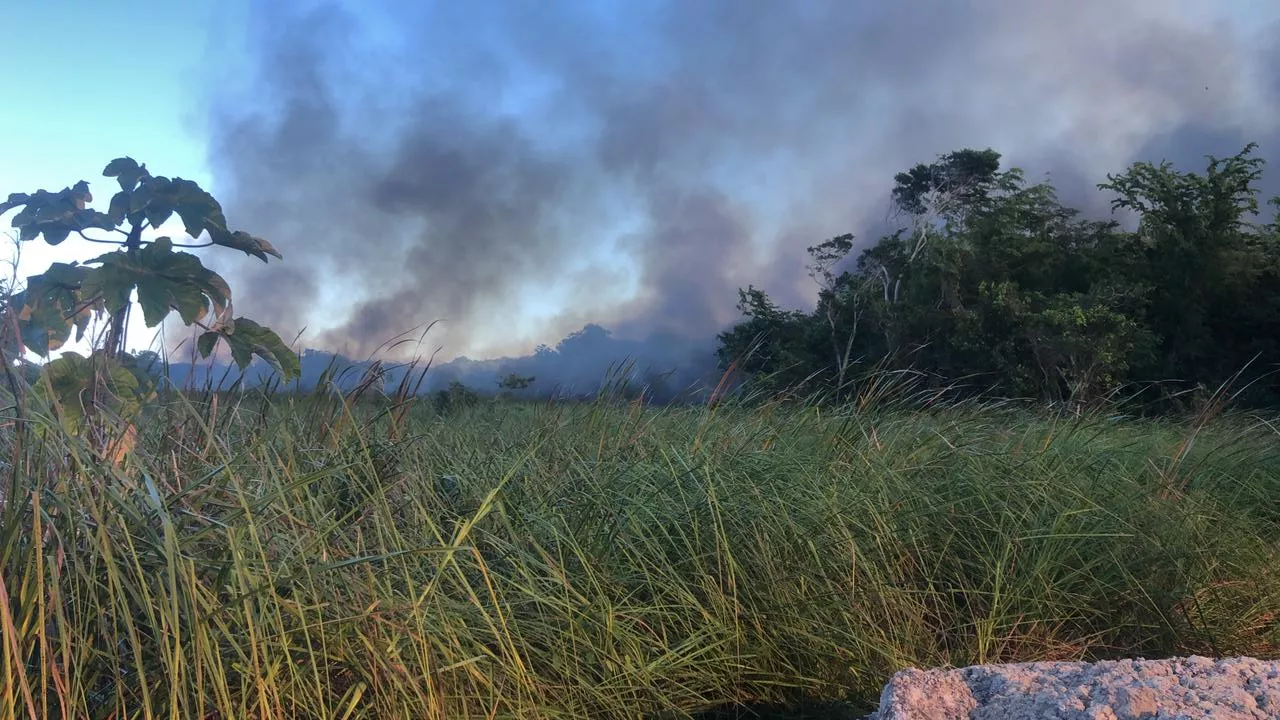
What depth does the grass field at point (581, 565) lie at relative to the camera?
1939 millimetres

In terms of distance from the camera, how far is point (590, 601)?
2.83 m

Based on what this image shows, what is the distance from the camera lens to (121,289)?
2.38 metres

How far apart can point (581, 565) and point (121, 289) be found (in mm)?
1527

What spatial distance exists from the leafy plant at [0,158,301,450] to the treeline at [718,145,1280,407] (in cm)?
1304

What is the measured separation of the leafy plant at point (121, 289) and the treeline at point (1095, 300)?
13.0 meters

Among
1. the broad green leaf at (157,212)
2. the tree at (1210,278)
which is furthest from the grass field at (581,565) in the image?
the tree at (1210,278)

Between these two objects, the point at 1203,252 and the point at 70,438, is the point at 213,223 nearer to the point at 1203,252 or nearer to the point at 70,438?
the point at 70,438

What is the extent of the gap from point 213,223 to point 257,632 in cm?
121

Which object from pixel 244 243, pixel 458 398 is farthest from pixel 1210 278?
pixel 244 243

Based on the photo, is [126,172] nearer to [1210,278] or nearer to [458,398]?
[458,398]

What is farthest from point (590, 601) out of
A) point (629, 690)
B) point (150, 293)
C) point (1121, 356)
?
point (1121, 356)

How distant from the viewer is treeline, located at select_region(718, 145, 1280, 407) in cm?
1706

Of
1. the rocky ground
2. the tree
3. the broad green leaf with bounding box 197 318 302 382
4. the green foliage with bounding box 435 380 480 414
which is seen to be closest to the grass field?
the broad green leaf with bounding box 197 318 302 382

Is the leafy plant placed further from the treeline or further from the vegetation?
the treeline
